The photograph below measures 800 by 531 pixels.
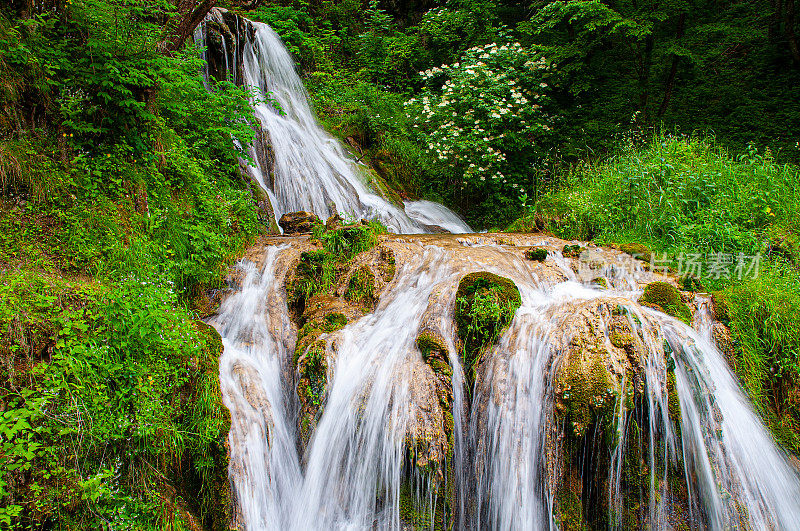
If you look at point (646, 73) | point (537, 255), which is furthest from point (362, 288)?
point (646, 73)

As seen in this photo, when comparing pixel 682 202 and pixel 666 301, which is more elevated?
pixel 682 202

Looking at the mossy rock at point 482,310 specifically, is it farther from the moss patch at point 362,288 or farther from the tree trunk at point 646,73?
the tree trunk at point 646,73

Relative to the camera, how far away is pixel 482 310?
4008 mm

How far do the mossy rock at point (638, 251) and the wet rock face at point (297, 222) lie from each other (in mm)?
4500

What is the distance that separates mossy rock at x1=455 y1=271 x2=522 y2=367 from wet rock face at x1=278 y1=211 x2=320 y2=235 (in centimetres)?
354

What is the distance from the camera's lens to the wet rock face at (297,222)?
6.99 meters

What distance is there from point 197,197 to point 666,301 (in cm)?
552

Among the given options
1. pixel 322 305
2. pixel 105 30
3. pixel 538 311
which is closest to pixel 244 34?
pixel 105 30

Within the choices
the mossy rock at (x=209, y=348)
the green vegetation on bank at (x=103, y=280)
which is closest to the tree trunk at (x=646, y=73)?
the green vegetation on bank at (x=103, y=280)

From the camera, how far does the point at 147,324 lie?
3.34 metres

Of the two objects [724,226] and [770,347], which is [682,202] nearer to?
[724,226]

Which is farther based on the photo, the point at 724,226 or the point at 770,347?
the point at 724,226

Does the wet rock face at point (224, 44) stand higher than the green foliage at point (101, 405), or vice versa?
the wet rock face at point (224, 44)

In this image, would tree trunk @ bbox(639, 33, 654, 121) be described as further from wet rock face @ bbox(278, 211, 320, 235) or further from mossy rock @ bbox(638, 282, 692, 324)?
wet rock face @ bbox(278, 211, 320, 235)
